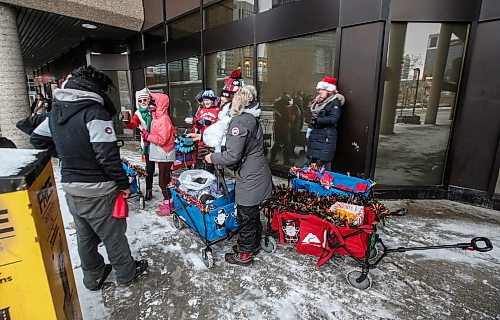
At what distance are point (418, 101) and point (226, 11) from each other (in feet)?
15.0

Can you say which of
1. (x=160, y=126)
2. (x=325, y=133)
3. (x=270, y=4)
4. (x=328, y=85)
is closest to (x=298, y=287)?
(x=325, y=133)

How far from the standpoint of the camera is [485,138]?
4.19 metres

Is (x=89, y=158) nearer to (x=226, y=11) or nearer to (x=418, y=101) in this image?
(x=418, y=101)

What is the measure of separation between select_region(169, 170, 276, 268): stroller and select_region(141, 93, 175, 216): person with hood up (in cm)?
91

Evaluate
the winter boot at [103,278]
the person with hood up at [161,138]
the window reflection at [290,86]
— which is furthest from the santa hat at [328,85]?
the winter boot at [103,278]

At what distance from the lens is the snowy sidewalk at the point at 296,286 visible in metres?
2.30

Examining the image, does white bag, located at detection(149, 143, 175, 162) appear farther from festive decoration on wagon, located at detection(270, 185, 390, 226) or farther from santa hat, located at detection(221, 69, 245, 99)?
festive decoration on wagon, located at detection(270, 185, 390, 226)

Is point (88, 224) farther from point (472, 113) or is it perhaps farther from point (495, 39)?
point (495, 39)

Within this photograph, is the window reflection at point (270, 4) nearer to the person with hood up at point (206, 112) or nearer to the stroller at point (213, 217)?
the person with hood up at point (206, 112)

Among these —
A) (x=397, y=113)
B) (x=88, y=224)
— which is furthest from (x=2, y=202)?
(x=397, y=113)

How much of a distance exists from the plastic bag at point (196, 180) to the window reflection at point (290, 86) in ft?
8.55

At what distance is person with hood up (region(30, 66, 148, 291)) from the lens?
2074 mm

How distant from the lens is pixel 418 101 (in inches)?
177

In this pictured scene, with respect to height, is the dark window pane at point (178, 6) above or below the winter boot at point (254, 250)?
above
